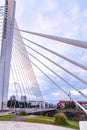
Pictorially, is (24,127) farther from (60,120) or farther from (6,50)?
(6,50)

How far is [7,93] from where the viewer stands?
668 inches

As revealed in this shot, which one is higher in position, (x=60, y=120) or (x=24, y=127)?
(x=60, y=120)

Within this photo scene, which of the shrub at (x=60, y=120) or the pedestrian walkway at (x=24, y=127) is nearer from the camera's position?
the pedestrian walkway at (x=24, y=127)

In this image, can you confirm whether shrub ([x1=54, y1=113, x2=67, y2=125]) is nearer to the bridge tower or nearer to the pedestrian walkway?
the pedestrian walkway

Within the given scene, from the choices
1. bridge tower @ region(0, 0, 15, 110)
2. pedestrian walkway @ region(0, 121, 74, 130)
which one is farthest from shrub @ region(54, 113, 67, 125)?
bridge tower @ region(0, 0, 15, 110)

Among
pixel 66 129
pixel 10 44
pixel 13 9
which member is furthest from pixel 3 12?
pixel 66 129

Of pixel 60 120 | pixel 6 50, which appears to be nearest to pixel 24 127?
pixel 60 120

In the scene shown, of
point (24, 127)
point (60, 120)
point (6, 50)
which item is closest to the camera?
point (24, 127)

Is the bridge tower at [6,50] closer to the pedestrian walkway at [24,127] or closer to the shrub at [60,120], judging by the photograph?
the pedestrian walkway at [24,127]

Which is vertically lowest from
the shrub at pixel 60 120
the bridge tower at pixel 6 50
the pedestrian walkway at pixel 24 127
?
the pedestrian walkway at pixel 24 127

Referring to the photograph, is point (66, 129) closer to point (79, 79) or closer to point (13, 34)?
point (79, 79)

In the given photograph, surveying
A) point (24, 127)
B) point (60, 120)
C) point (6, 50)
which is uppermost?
point (6, 50)

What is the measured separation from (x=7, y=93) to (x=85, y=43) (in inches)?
514

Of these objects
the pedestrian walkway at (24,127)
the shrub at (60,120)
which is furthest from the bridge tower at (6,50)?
the shrub at (60,120)
